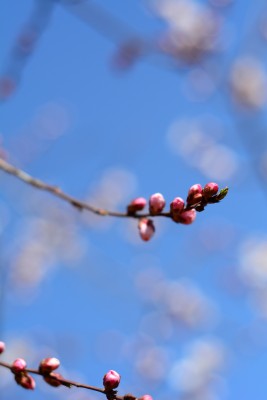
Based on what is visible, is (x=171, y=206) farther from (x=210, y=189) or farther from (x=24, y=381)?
(x=24, y=381)

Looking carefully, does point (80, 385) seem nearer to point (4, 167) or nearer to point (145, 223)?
point (145, 223)

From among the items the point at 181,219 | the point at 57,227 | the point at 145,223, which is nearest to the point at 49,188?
the point at 145,223

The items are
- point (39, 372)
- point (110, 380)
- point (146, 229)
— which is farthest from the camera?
point (146, 229)

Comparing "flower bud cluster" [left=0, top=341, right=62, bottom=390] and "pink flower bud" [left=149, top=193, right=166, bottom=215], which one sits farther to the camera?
"pink flower bud" [left=149, top=193, right=166, bottom=215]

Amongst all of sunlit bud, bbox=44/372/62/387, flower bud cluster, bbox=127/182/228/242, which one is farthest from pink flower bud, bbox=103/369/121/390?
flower bud cluster, bbox=127/182/228/242

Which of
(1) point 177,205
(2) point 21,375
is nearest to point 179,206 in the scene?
(1) point 177,205

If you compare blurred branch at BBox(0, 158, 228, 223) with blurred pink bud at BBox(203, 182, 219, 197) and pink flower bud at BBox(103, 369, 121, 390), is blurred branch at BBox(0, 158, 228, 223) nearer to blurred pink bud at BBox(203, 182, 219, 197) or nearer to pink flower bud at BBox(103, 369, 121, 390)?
blurred pink bud at BBox(203, 182, 219, 197)
